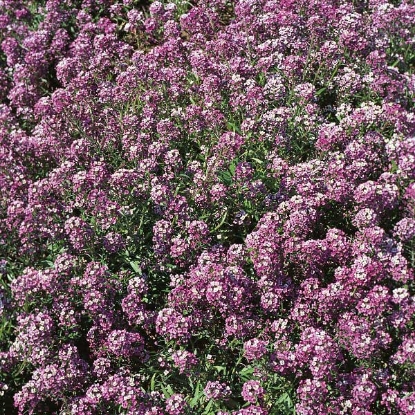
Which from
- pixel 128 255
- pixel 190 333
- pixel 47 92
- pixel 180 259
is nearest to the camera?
pixel 190 333

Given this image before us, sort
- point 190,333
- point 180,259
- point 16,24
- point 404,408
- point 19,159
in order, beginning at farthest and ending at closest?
point 16,24 < point 19,159 < point 180,259 < point 190,333 < point 404,408

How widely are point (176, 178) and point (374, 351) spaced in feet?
10.3

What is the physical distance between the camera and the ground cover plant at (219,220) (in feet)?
20.6

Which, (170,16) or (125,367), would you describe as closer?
(125,367)

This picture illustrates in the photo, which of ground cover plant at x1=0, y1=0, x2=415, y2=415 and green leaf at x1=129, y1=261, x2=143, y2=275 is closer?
ground cover plant at x1=0, y1=0, x2=415, y2=415

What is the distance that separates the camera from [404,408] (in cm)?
588

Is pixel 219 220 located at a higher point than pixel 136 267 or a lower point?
higher

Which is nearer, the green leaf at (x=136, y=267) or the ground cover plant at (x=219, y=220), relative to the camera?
the ground cover plant at (x=219, y=220)

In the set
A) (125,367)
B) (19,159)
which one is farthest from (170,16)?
(125,367)

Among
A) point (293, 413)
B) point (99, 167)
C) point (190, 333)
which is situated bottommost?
point (293, 413)

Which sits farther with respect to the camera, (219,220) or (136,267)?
(219,220)

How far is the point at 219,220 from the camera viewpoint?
25.4 feet

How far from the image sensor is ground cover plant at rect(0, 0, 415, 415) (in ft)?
20.6

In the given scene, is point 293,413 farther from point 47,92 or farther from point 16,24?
point 16,24
